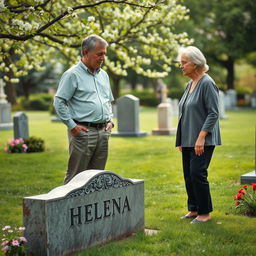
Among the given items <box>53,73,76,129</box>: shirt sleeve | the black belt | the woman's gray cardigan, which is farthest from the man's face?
the woman's gray cardigan

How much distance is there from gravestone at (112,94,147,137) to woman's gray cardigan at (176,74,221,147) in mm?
11852

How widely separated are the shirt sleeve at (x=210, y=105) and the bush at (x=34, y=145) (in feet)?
29.9

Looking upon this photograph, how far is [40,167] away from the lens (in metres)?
11.7

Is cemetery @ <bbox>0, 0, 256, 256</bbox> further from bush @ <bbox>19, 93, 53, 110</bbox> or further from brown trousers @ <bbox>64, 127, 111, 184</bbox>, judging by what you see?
bush @ <bbox>19, 93, 53, 110</bbox>

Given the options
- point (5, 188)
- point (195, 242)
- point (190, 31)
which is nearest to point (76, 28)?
point (5, 188)

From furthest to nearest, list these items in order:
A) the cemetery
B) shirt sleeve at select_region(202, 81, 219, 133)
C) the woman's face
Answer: the woman's face < shirt sleeve at select_region(202, 81, 219, 133) < the cemetery

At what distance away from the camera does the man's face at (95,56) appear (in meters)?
5.89

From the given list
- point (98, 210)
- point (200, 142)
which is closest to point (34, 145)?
point (200, 142)

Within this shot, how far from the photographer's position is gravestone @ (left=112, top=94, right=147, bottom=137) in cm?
1830

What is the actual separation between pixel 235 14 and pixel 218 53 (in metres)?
5.00

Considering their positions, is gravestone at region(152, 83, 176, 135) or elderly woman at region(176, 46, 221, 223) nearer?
elderly woman at region(176, 46, 221, 223)

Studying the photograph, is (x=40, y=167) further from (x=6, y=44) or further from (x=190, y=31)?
(x=190, y=31)

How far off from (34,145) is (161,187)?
6.50 meters

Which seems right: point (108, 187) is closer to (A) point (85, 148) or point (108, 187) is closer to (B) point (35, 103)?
(A) point (85, 148)
